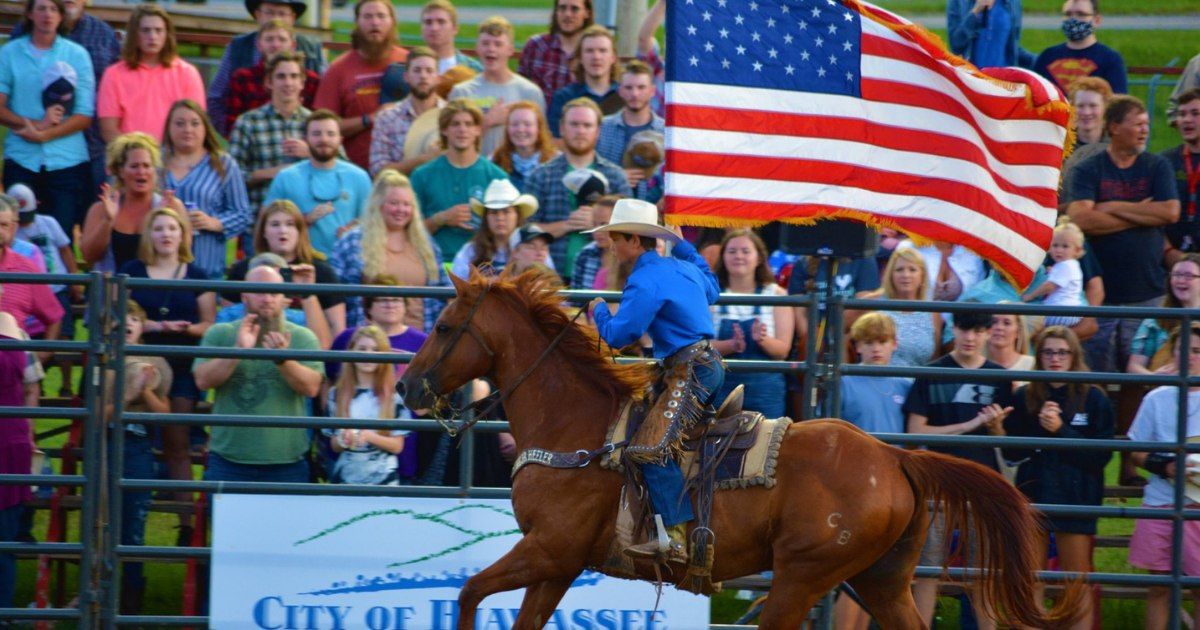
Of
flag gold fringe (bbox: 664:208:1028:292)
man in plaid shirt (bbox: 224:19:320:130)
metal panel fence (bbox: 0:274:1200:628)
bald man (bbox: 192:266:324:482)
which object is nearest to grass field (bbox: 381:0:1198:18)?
man in plaid shirt (bbox: 224:19:320:130)

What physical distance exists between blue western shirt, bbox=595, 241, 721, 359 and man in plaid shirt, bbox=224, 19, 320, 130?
621 centimetres

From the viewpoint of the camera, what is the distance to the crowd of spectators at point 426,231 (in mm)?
8688

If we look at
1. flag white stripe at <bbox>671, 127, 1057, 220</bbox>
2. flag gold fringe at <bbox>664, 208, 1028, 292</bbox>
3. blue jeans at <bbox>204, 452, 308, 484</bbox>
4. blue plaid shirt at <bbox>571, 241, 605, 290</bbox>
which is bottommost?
blue jeans at <bbox>204, 452, 308, 484</bbox>

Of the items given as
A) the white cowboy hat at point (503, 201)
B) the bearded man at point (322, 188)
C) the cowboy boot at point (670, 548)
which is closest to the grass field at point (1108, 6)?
the bearded man at point (322, 188)

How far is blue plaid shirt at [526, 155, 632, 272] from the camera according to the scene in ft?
35.4

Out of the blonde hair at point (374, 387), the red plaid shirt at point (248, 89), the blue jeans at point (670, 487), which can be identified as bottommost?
the blue jeans at point (670, 487)

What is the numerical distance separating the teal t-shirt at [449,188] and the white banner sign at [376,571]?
304 centimetres

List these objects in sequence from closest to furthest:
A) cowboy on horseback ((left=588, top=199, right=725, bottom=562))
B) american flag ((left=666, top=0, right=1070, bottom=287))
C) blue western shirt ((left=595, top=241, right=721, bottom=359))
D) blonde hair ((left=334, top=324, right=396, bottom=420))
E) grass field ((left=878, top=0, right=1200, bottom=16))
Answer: blue western shirt ((left=595, top=241, right=721, bottom=359)) < cowboy on horseback ((left=588, top=199, right=725, bottom=562)) < american flag ((left=666, top=0, right=1070, bottom=287)) < blonde hair ((left=334, top=324, right=396, bottom=420)) < grass field ((left=878, top=0, right=1200, bottom=16))

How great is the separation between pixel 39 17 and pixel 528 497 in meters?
6.96

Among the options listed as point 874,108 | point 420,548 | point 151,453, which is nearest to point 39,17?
point 151,453

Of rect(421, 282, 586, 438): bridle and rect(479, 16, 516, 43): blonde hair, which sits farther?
rect(479, 16, 516, 43): blonde hair

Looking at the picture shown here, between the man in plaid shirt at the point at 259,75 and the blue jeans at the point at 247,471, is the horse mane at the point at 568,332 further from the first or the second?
the man in plaid shirt at the point at 259,75

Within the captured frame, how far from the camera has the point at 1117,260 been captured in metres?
10.9

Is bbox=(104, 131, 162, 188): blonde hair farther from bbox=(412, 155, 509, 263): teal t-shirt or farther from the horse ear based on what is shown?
the horse ear
